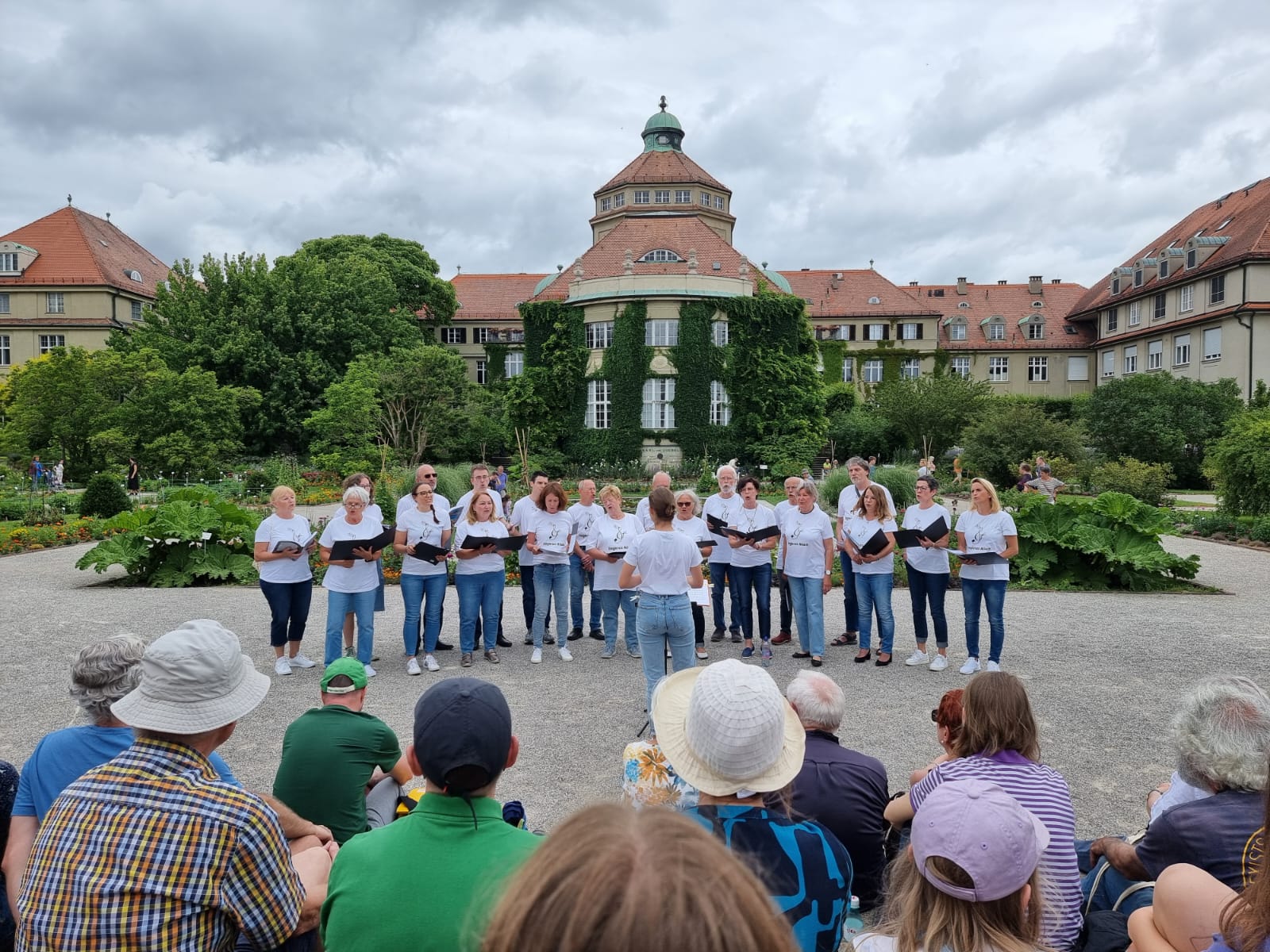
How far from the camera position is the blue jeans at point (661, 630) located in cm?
690

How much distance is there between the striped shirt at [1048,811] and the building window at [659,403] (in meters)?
40.6

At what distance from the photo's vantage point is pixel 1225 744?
3084mm

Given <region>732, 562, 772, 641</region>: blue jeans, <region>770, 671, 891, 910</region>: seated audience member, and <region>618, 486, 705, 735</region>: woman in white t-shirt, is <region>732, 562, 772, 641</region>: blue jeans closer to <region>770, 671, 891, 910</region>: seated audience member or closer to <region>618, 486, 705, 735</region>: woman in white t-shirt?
<region>618, 486, 705, 735</region>: woman in white t-shirt

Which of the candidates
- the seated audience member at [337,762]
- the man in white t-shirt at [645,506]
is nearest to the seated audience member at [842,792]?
the seated audience member at [337,762]

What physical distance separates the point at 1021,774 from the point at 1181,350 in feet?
177

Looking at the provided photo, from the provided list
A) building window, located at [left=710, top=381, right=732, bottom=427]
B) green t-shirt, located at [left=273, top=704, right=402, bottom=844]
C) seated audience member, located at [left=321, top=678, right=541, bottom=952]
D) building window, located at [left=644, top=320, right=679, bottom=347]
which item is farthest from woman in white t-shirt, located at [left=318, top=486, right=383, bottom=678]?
building window, located at [left=644, top=320, right=679, bottom=347]

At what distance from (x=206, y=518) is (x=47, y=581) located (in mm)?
3172

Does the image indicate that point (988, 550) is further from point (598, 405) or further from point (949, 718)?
point (598, 405)

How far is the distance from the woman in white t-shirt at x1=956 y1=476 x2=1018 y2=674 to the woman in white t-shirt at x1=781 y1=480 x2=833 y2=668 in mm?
1327

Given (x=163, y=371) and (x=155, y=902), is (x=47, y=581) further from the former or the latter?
(x=163, y=371)

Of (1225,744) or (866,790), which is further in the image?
(866,790)

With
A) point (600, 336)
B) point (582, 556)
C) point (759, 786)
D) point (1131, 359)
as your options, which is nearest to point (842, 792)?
point (759, 786)

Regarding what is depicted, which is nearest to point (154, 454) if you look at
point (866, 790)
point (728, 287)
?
point (728, 287)

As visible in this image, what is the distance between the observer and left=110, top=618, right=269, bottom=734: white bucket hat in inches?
104
